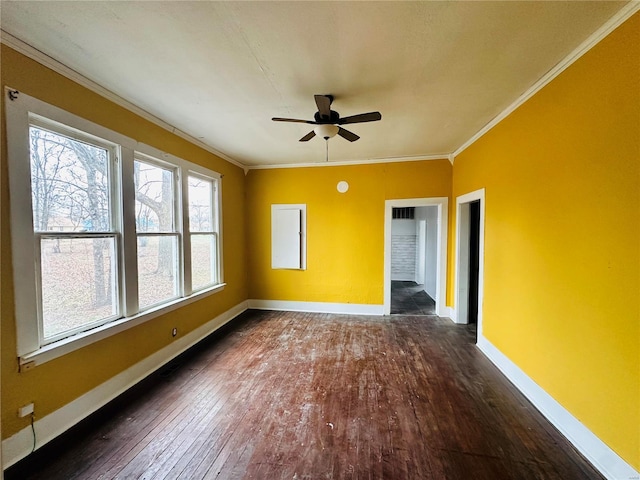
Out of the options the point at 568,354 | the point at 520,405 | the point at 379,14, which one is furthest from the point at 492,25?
the point at 520,405

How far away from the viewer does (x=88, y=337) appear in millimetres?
2064

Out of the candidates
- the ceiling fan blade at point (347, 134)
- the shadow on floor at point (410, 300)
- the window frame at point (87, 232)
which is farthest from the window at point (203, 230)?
the shadow on floor at point (410, 300)

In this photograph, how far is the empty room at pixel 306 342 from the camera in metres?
1.52

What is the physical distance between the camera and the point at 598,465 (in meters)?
1.60

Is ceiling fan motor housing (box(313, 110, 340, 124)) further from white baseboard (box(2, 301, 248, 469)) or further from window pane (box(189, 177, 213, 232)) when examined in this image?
white baseboard (box(2, 301, 248, 469))

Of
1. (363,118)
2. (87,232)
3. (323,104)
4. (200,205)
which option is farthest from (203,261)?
(363,118)

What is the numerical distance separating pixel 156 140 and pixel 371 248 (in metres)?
3.47

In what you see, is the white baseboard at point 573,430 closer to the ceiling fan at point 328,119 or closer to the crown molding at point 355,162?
the ceiling fan at point 328,119

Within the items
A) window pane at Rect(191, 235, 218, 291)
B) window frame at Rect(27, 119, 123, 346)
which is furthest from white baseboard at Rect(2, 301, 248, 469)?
window pane at Rect(191, 235, 218, 291)

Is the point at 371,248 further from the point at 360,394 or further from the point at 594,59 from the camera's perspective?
the point at 594,59

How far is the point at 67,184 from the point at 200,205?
1722 mm

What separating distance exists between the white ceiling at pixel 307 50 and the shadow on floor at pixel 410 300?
132 inches

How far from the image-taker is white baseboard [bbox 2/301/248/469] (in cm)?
163

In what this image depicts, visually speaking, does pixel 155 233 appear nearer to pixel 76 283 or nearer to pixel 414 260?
pixel 76 283
